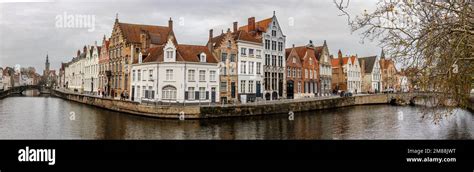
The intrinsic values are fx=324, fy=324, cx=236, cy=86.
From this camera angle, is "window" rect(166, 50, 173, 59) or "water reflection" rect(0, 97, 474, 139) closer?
"water reflection" rect(0, 97, 474, 139)

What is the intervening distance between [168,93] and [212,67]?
4137 mm

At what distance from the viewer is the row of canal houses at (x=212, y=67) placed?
82.6 ft

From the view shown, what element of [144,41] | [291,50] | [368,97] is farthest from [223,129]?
[368,97]

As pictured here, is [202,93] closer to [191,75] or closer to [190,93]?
[190,93]

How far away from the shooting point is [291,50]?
36469 millimetres

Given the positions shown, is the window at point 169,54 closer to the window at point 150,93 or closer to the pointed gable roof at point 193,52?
the pointed gable roof at point 193,52

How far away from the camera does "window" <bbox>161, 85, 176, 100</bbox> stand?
25.0 metres

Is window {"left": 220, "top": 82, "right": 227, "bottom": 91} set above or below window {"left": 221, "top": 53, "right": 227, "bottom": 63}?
below

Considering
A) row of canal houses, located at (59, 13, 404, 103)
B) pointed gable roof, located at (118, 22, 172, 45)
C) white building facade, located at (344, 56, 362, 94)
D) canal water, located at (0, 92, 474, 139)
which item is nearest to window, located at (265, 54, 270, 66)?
row of canal houses, located at (59, 13, 404, 103)

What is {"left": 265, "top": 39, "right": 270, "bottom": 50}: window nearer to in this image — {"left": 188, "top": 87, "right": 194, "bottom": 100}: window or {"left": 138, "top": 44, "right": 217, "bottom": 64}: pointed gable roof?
{"left": 138, "top": 44, "right": 217, "bottom": 64}: pointed gable roof

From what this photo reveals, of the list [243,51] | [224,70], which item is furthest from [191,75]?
[243,51]

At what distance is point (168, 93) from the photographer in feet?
82.2

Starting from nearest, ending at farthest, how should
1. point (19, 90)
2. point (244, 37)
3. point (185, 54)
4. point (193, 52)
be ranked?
point (185, 54) → point (193, 52) → point (244, 37) → point (19, 90)

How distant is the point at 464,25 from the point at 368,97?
35.6 m
